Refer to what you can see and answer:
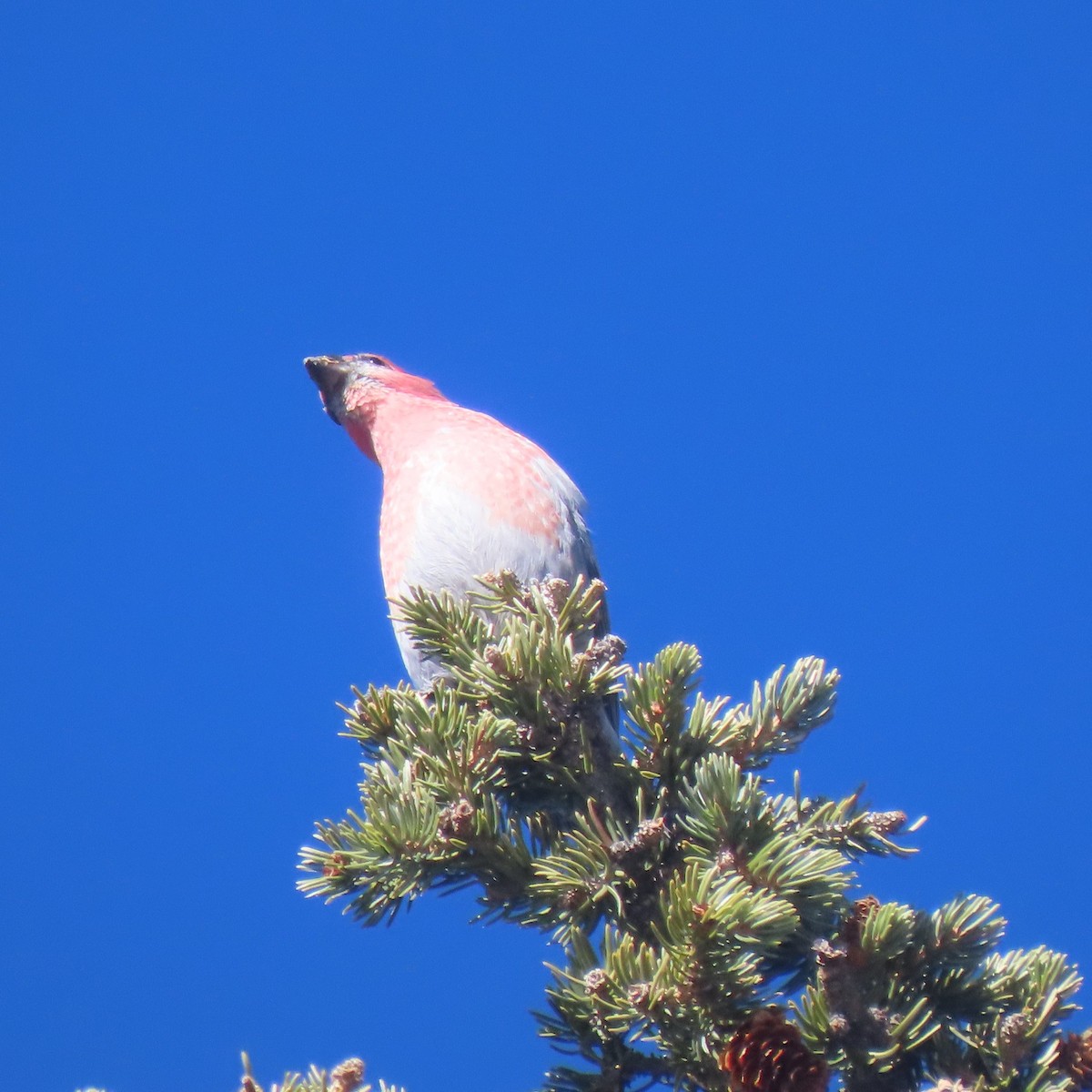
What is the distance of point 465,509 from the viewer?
404 cm

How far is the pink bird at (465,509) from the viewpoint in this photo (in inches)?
156

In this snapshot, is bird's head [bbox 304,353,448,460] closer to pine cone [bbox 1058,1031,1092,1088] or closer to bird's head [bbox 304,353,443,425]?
bird's head [bbox 304,353,443,425]

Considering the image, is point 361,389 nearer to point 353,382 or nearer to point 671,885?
point 353,382

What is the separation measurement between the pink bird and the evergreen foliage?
1.74 m

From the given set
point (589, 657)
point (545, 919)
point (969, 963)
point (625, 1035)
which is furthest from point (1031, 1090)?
point (589, 657)

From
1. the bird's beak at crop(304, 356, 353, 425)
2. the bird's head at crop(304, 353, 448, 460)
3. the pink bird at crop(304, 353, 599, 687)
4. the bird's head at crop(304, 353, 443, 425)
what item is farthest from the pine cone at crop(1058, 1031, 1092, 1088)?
the bird's beak at crop(304, 356, 353, 425)

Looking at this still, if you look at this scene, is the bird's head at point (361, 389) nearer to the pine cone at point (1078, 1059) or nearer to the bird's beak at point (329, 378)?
the bird's beak at point (329, 378)

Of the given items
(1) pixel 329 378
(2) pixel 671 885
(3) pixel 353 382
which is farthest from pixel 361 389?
(2) pixel 671 885

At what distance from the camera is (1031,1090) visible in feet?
5.71

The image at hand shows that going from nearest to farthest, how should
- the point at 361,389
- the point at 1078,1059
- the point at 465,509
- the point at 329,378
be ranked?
the point at 1078,1059 → the point at 465,509 → the point at 361,389 → the point at 329,378

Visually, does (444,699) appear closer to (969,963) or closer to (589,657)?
(589,657)

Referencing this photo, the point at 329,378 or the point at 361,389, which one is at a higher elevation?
the point at 329,378

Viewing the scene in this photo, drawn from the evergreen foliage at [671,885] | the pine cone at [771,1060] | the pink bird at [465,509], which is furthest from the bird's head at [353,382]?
the pine cone at [771,1060]

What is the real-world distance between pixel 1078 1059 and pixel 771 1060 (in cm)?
55
